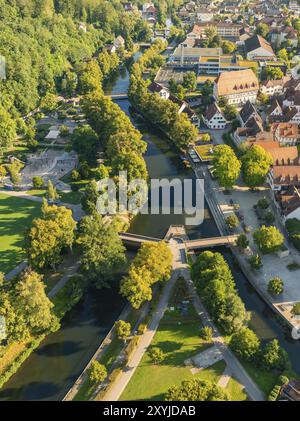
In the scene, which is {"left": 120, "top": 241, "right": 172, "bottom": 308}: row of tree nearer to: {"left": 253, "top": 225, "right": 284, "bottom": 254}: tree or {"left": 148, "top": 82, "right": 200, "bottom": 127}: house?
{"left": 253, "top": 225, "right": 284, "bottom": 254}: tree

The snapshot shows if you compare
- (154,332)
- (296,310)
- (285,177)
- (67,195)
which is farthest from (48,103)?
(296,310)

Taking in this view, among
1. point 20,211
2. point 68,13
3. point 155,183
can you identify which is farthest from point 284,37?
point 20,211

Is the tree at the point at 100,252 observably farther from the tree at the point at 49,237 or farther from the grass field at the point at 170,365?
the grass field at the point at 170,365

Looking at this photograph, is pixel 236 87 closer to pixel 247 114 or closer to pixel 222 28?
pixel 247 114

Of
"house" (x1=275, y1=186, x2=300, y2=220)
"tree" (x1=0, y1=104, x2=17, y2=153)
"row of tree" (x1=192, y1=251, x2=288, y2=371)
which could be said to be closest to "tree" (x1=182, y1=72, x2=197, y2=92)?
"tree" (x1=0, y1=104, x2=17, y2=153)
